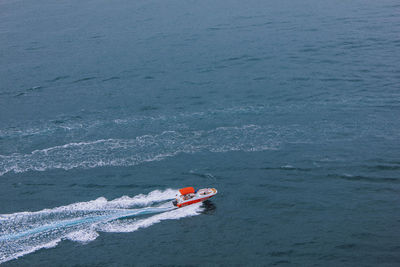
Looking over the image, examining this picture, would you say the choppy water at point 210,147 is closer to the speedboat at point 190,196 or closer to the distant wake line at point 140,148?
the distant wake line at point 140,148

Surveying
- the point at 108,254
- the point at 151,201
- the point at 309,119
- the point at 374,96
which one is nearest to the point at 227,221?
the point at 151,201

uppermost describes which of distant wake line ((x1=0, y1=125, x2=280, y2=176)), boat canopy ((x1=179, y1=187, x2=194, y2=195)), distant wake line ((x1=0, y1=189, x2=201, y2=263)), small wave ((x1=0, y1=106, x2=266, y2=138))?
small wave ((x1=0, y1=106, x2=266, y2=138))

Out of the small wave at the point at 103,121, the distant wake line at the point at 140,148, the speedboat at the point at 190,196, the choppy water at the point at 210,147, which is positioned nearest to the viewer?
the choppy water at the point at 210,147

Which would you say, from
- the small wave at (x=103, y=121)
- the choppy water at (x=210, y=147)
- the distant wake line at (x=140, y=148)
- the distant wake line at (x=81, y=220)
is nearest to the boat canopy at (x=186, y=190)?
the distant wake line at (x=81, y=220)

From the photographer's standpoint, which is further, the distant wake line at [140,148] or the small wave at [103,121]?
the small wave at [103,121]

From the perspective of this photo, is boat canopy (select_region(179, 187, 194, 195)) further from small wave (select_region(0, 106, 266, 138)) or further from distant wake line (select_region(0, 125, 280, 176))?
small wave (select_region(0, 106, 266, 138))

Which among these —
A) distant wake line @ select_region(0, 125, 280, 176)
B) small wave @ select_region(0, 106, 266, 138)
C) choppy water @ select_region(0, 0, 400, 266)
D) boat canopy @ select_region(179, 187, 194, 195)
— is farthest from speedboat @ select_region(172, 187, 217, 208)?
small wave @ select_region(0, 106, 266, 138)
